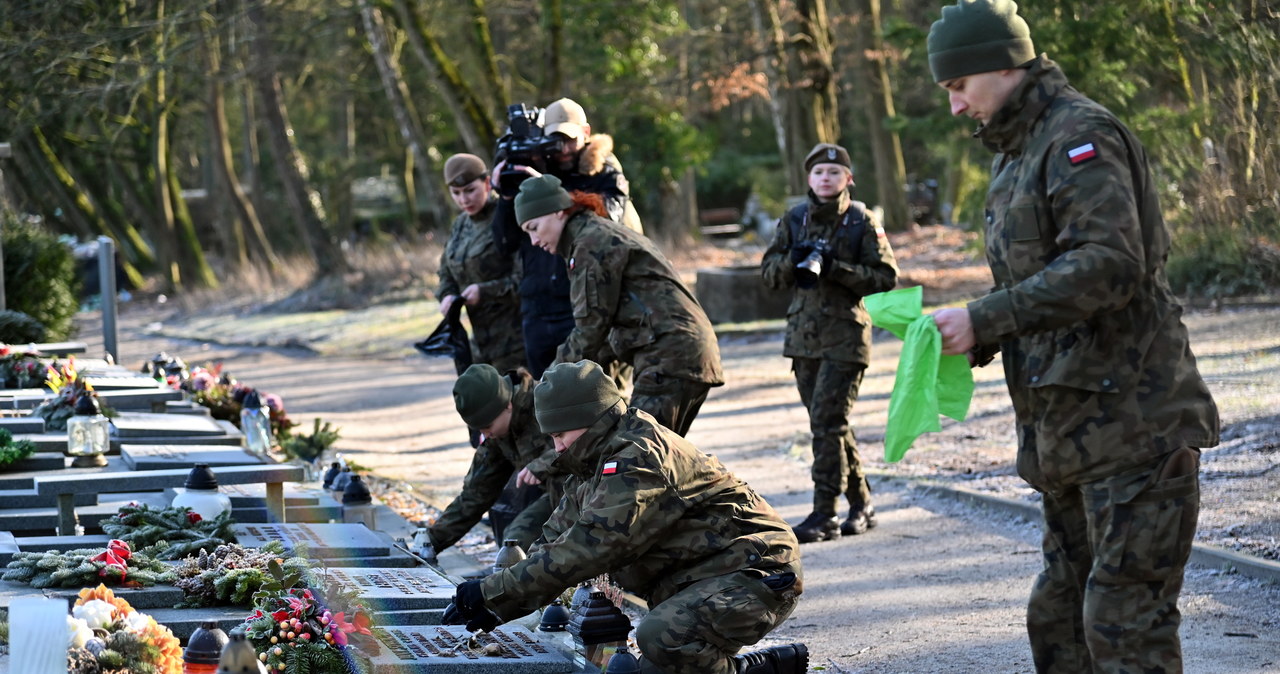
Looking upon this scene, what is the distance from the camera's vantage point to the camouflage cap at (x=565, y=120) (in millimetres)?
7934

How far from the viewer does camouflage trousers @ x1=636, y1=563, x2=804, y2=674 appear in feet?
15.1

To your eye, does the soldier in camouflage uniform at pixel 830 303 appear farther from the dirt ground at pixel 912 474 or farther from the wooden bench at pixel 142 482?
the wooden bench at pixel 142 482

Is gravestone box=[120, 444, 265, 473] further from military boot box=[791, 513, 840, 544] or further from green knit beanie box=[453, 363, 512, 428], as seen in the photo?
military boot box=[791, 513, 840, 544]

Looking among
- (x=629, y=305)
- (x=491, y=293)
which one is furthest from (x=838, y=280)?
(x=491, y=293)

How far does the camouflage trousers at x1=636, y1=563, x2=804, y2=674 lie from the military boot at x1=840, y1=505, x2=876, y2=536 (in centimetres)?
365

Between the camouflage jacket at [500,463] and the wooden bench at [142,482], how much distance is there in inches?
44.7

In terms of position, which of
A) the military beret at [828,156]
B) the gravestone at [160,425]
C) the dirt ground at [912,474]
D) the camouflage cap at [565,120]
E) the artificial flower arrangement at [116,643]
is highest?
the camouflage cap at [565,120]

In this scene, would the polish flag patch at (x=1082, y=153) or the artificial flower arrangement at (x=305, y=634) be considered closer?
the polish flag patch at (x=1082, y=153)

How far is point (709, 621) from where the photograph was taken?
4.62 m

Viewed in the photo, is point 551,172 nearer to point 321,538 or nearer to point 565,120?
point 565,120

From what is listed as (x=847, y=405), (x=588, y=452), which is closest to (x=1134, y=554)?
(x=588, y=452)

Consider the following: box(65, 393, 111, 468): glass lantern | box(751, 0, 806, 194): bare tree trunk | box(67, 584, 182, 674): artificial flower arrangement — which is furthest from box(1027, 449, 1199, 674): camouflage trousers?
box(751, 0, 806, 194): bare tree trunk

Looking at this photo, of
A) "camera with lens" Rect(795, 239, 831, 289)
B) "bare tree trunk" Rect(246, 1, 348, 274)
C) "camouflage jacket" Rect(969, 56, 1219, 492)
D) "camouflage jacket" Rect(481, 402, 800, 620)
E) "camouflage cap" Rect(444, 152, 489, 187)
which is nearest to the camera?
"camouflage jacket" Rect(969, 56, 1219, 492)

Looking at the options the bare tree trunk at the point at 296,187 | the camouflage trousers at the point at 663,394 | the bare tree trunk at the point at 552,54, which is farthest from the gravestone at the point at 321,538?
the bare tree trunk at the point at 296,187
